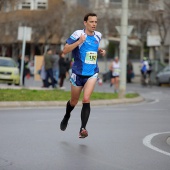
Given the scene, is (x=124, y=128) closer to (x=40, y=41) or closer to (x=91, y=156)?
(x=91, y=156)

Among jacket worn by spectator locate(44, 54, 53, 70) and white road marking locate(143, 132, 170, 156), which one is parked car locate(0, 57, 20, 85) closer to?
jacket worn by spectator locate(44, 54, 53, 70)

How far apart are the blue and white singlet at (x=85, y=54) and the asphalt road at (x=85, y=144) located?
1.07 meters

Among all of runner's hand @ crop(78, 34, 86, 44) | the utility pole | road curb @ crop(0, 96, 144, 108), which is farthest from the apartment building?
runner's hand @ crop(78, 34, 86, 44)

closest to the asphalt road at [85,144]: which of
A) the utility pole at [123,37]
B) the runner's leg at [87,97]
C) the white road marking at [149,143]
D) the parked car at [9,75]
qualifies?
the white road marking at [149,143]

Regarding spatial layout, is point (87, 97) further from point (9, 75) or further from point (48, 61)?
point (9, 75)

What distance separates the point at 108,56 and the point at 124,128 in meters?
57.3

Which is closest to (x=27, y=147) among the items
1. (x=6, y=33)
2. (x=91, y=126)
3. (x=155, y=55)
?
(x=91, y=126)

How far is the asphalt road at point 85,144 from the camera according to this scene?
8.88 m

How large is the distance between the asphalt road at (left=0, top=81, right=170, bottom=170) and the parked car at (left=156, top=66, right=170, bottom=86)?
3011cm

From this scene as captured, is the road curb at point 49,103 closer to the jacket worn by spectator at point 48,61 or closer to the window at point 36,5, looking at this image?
the jacket worn by spectator at point 48,61

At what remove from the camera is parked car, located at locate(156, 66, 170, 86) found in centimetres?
4662

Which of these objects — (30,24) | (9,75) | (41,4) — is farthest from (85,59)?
(41,4)

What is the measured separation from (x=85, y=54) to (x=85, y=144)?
4.66 feet

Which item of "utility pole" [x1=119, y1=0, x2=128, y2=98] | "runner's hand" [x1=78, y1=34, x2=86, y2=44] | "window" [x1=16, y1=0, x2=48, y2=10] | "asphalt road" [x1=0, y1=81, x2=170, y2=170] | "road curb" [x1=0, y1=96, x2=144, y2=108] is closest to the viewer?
"asphalt road" [x1=0, y1=81, x2=170, y2=170]
